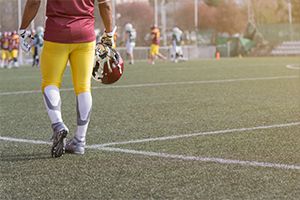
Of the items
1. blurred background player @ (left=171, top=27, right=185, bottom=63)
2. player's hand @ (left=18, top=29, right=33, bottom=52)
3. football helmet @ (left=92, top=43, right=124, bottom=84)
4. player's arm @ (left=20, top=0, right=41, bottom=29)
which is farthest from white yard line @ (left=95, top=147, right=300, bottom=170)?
blurred background player @ (left=171, top=27, right=185, bottom=63)

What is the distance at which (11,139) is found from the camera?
6191 mm

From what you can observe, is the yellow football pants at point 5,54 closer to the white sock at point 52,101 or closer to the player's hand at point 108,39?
the player's hand at point 108,39

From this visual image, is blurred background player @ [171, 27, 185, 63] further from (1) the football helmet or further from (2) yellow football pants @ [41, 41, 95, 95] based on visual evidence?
(2) yellow football pants @ [41, 41, 95, 95]

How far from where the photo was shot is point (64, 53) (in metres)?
5.40

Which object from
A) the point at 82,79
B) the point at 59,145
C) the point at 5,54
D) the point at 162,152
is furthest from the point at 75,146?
the point at 5,54

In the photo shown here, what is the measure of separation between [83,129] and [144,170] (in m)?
1.07

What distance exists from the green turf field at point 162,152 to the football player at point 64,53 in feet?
0.68

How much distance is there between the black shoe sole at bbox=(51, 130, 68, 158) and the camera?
516 centimetres

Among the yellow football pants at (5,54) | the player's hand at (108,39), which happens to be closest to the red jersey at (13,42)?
the yellow football pants at (5,54)

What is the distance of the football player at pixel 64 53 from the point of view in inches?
209

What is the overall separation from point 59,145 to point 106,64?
3.47ft

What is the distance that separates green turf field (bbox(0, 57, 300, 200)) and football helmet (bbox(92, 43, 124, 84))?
0.56 meters

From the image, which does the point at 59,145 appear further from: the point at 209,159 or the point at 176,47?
→ the point at 176,47

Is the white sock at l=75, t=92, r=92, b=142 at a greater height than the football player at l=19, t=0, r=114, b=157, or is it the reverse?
the football player at l=19, t=0, r=114, b=157
